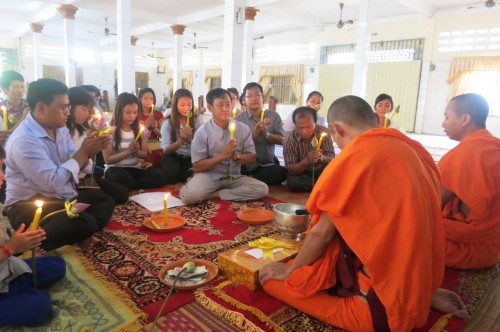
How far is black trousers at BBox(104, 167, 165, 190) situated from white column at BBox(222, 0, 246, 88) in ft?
15.2

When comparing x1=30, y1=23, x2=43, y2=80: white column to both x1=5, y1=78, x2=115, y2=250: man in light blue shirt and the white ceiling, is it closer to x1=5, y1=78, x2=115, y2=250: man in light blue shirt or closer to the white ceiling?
the white ceiling

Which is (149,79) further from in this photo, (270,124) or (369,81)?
(270,124)

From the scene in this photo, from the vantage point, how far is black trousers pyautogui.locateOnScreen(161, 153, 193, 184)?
4.71m

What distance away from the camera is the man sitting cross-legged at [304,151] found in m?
4.35

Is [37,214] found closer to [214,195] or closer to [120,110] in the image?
[214,195]

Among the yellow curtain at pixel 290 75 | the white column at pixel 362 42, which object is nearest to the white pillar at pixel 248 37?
the white column at pixel 362 42

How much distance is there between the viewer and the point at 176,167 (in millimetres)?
4793

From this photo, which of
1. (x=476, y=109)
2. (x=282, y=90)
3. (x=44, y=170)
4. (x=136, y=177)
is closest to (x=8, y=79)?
(x=136, y=177)

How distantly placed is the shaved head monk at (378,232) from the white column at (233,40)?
7.07 m

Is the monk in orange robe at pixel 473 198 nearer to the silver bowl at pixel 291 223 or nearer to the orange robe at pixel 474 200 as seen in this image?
the orange robe at pixel 474 200

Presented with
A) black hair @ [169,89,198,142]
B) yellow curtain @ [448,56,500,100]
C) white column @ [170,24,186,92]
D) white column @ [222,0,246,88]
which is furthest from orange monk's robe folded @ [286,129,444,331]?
white column @ [170,24,186,92]

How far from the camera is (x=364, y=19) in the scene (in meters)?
9.52

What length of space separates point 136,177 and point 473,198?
3.47 m

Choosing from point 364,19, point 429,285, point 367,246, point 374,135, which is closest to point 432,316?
point 429,285
